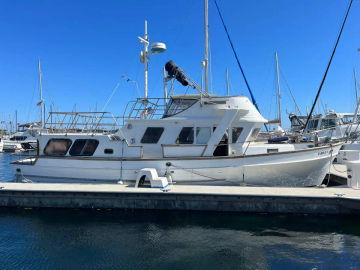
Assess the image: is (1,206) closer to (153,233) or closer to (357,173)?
(153,233)

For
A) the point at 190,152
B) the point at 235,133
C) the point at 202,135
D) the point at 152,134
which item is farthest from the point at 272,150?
the point at 152,134

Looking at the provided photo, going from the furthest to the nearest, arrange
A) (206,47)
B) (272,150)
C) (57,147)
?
(206,47) < (57,147) < (272,150)

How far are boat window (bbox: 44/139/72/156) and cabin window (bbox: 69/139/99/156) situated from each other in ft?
0.89

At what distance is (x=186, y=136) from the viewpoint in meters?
13.8

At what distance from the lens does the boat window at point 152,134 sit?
13.9m

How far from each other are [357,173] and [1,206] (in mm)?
12553

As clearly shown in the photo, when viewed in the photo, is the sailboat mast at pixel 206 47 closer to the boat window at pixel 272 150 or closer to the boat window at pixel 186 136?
the boat window at pixel 186 136

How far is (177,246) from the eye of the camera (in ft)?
29.9

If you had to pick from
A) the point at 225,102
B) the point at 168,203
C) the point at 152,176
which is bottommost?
the point at 168,203

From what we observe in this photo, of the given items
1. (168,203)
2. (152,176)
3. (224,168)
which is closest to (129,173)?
(152,176)

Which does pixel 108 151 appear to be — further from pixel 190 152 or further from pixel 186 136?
pixel 190 152

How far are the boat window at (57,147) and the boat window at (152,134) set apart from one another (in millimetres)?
3121

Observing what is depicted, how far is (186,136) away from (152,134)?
1.36 metres

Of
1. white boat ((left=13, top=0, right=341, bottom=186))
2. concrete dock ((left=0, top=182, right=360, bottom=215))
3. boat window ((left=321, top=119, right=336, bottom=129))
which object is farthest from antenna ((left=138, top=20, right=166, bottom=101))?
boat window ((left=321, top=119, right=336, bottom=129))
